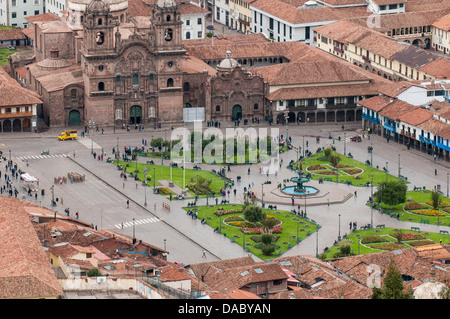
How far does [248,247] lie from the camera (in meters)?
117

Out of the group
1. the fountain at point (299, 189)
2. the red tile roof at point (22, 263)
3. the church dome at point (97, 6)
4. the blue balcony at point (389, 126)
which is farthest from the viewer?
the church dome at point (97, 6)

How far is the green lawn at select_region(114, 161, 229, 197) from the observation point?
141625mm

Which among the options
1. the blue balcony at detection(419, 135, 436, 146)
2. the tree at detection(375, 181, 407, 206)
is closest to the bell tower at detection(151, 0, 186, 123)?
the blue balcony at detection(419, 135, 436, 146)

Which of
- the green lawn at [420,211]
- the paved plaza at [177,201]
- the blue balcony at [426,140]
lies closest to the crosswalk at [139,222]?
the paved plaza at [177,201]

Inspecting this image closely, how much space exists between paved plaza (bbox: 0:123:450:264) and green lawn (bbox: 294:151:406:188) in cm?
185

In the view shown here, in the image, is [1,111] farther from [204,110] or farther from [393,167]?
[393,167]

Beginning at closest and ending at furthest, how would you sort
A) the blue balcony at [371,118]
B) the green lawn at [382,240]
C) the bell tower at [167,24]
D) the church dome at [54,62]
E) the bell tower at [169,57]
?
1. the green lawn at [382,240]
2. the blue balcony at [371,118]
3. the bell tower at [167,24]
4. the bell tower at [169,57]
5. the church dome at [54,62]

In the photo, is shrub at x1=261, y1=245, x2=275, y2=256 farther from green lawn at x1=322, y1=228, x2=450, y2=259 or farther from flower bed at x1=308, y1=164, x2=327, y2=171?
flower bed at x1=308, y1=164, x2=327, y2=171

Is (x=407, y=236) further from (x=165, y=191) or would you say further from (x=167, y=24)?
(x=167, y=24)

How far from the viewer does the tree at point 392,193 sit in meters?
129

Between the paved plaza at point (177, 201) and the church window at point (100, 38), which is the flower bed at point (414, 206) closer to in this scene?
the paved plaza at point (177, 201)

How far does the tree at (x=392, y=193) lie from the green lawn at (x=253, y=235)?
9827 mm

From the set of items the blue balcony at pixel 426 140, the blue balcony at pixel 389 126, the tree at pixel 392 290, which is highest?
the blue balcony at pixel 389 126

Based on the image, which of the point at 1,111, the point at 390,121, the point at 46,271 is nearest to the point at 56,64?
the point at 1,111
